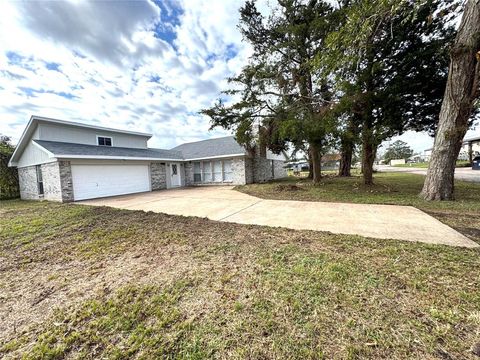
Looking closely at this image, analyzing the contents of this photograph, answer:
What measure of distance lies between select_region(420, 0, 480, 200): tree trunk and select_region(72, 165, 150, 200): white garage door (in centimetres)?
1534

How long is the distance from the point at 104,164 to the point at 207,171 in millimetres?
7551

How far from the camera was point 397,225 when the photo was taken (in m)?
4.61

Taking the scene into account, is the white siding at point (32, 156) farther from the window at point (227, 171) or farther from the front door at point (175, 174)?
the window at point (227, 171)

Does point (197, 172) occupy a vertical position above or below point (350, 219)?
above

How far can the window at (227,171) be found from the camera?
52.7 feet

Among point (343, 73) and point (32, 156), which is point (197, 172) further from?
point (343, 73)

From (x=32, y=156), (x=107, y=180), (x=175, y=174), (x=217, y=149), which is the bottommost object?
(x=107, y=180)

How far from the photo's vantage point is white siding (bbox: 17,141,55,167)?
34.5 ft

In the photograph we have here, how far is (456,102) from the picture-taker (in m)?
6.34

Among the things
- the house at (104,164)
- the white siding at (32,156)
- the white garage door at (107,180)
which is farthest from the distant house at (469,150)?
the white siding at (32,156)

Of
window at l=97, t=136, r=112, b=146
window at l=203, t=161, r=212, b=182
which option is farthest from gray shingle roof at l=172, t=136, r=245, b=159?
window at l=97, t=136, r=112, b=146

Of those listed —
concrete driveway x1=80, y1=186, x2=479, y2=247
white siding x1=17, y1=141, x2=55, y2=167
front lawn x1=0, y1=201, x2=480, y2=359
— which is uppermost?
white siding x1=17, y1=141, x2=55, y2=167

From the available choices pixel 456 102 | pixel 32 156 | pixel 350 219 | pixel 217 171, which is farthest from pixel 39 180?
pixel 456 102

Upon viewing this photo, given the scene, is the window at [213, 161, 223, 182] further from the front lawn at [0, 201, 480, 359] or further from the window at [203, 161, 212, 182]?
the front lawn at [0, 201, 480, 359]
